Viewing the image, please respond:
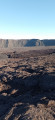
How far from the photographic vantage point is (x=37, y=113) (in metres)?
8.10

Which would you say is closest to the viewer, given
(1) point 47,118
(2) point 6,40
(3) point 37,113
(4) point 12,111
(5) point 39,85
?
(1) point 47,118

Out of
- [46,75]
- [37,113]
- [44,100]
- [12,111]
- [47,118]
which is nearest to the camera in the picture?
[47,118]

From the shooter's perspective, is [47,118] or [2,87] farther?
[2,87]

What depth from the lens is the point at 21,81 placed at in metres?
14.8

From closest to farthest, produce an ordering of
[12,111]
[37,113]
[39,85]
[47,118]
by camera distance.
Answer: [47,118] → [37,113] → [12,111] → [39,85]

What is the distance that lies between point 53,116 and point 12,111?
7.40 feet

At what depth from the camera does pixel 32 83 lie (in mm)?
14156

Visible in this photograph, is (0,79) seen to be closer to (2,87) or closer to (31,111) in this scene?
(2,87)

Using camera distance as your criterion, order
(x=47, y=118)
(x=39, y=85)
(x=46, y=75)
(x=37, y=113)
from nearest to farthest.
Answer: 1. (x=47, y=118)
2. (x=37, y=113)
3. (x=39, y=85)
4. (x=46, y=75)

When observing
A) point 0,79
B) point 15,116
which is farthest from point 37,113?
point 0,79

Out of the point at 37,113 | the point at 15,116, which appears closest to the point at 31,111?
the point at 37,113

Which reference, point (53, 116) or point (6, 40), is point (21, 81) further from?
point (6, 40)

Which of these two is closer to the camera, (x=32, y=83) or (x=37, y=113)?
(x=37, y=113)

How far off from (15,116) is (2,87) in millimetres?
6270
